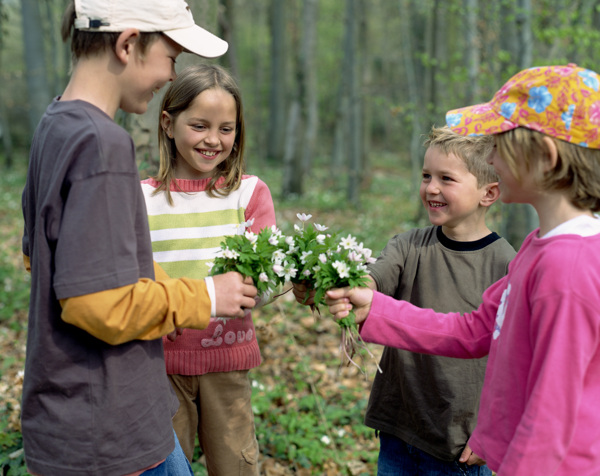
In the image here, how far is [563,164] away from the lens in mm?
1751

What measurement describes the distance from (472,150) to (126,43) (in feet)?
5.23

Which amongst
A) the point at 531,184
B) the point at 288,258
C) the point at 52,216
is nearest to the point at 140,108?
the point at 52,216

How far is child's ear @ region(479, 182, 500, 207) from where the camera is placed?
266cm

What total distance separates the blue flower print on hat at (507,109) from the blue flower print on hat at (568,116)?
0.51 ft

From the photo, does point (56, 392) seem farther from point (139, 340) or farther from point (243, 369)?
point (243, 369)

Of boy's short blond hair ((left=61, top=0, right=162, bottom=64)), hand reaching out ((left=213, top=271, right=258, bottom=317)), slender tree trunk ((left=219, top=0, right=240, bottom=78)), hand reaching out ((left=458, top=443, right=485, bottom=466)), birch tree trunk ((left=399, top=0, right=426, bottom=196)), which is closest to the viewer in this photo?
boy's short blond hair ((left=61, top=0, right=162, bottom=64))

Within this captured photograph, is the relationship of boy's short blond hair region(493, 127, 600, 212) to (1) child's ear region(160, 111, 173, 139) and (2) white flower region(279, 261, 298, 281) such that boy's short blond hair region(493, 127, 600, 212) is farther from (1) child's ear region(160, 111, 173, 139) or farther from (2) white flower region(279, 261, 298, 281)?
(1) child's ear region(160, 111, 173, 139)

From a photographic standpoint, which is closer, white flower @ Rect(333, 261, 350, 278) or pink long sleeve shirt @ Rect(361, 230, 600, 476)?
pink long sleeve shirt @ Rect(361, 230, 600, 476)

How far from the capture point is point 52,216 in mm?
1696

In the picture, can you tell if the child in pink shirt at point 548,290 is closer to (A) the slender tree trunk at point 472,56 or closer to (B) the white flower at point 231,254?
(B) the white flower at point 231,254

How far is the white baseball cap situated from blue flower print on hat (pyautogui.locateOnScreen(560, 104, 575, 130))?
1233 mm

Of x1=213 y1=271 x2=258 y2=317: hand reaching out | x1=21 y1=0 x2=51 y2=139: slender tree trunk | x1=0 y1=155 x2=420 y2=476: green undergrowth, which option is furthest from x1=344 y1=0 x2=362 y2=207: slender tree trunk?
x1=213 y1=271 x2=258 y2=317: hand reaching out

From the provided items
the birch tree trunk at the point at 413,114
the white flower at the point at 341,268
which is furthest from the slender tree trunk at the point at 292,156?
the white flower at the point at 341,268

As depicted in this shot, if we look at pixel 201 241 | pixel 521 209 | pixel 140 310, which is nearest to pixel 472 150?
pixel 201 241
